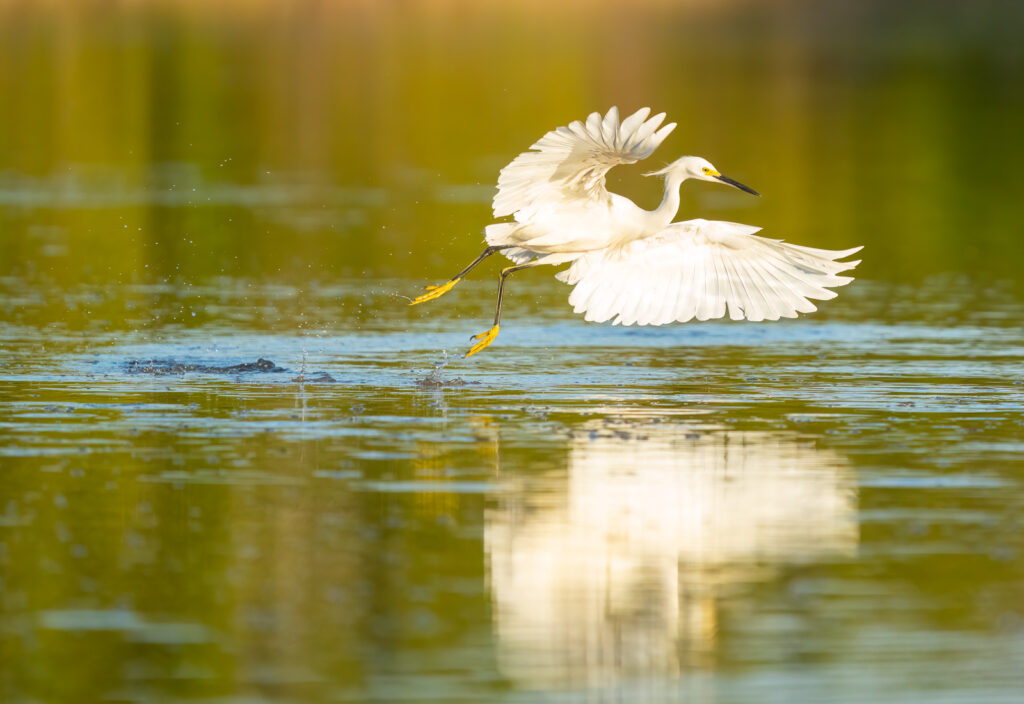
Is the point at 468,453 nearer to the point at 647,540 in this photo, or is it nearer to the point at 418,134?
the point at 647,540

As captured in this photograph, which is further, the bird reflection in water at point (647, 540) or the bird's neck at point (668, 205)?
the bird's neck at point (668, 205)

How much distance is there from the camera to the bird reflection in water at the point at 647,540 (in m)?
10.2

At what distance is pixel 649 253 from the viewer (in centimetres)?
1855

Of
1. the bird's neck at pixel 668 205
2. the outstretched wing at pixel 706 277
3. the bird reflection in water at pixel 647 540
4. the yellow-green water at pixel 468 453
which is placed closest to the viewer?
the yellow-green water at pixel 468 453

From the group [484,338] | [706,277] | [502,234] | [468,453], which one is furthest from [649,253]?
[468,453]

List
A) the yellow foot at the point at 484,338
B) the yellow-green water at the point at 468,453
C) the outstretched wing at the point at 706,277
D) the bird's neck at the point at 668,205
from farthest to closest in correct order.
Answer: the yellow foot at the point at 484,338 < the outstretched wing at the point at 706,277 < the bird's neck at the point at 668,205 < the yellow-green water at the point at 468,453

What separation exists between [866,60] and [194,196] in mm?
41983

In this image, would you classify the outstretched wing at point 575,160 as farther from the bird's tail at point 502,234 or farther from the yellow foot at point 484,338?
the yellow foot at point 484,338

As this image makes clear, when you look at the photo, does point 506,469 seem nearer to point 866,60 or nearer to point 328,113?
point 328,113

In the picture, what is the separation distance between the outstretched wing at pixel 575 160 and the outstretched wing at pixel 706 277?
1.04 m

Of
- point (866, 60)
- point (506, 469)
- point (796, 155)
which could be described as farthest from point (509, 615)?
point (866, 60)

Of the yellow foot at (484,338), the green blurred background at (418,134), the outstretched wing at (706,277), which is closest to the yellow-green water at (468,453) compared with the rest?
the green blurred background at (418,134)

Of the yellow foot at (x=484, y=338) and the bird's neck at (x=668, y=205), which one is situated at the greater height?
the bird's neck at (x=668, y=205)

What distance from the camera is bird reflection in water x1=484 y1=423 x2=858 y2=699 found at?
400 inches
